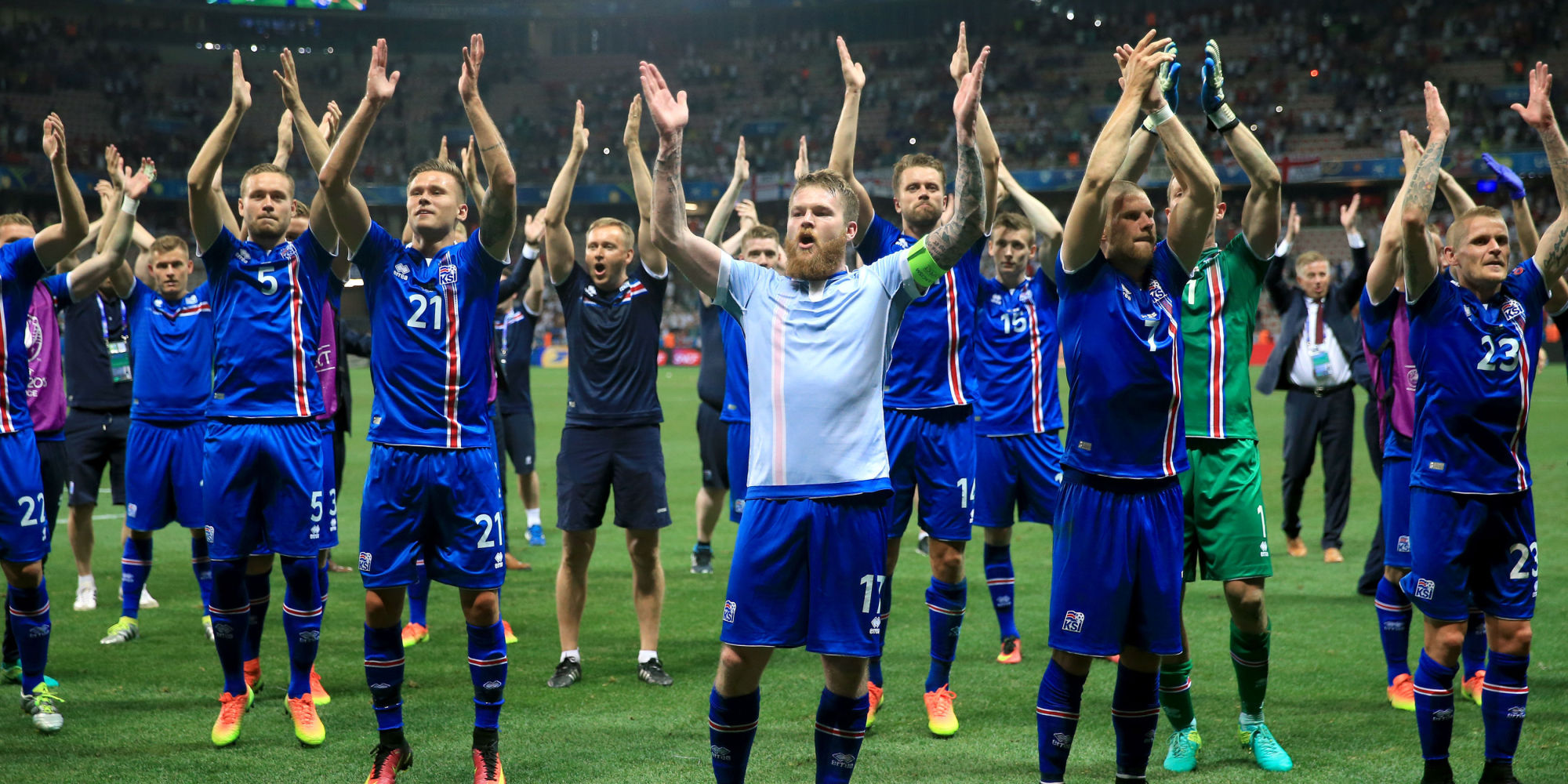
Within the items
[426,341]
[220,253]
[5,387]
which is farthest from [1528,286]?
[5,387]

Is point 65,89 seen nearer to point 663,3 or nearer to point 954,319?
point 663,3

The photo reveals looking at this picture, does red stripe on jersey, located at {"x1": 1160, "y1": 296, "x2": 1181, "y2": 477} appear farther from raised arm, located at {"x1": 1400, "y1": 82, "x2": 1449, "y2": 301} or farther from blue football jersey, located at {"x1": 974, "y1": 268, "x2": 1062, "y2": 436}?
blue football jersey, located at {"x1": 974, "y1": 268, "x2": 1062, "y2": 436}

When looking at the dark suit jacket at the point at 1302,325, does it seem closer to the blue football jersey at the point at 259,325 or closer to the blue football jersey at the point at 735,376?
the blue football jersey at the point at 735,376

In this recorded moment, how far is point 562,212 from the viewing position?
5.95 metres

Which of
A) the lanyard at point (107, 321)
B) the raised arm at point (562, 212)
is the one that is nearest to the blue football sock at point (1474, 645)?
the raised arm at point (562, 212)

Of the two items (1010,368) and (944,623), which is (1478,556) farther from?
(1010,368)

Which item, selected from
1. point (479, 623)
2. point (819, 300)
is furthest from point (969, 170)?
point (479, 623)

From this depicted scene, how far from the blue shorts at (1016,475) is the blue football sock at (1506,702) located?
2734 millimetres

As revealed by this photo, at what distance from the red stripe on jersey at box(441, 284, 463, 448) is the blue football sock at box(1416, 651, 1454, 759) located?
13.2ft

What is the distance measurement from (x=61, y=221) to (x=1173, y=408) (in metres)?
4.99

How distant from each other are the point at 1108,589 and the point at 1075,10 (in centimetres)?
5118

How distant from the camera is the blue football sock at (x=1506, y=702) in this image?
479 cm

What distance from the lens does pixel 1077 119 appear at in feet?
155

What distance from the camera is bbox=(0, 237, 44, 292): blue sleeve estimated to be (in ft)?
19.0
